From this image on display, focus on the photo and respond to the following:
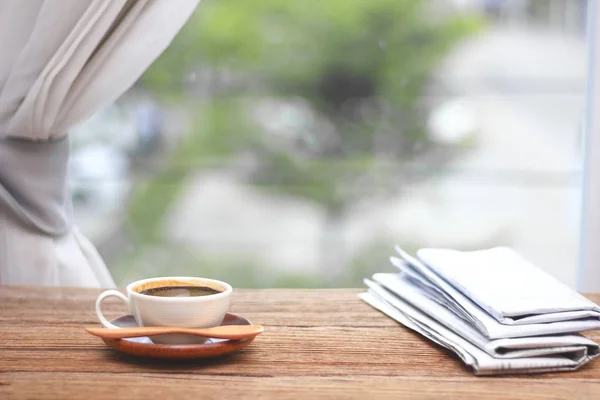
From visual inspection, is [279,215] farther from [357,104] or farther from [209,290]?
[209,290]

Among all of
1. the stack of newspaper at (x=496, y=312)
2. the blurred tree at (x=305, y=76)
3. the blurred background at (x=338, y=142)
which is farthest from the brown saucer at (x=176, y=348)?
the blurred tree at (x=305, y=76)

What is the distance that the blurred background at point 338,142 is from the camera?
2.83m

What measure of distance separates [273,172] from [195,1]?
188 cm

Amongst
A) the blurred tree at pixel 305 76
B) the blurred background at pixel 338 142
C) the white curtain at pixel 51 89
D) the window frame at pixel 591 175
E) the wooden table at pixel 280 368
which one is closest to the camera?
the wooden table at pixel 280 368

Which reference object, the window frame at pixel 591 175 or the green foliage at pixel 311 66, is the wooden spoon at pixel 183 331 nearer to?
the window frame at pixel 591 175

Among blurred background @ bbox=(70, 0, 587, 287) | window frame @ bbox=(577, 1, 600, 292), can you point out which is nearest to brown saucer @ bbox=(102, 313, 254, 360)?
window frame @ bbox=(577, 1, 600, 292)

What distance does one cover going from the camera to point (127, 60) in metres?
1.22

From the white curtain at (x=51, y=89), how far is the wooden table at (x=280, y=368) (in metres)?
0.31

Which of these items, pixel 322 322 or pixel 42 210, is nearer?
pixel 322 322

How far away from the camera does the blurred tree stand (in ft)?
9.94

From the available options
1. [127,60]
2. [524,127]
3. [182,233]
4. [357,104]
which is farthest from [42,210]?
[524,127]

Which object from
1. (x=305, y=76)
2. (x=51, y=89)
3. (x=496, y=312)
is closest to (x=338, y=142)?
(x=305, y=76)

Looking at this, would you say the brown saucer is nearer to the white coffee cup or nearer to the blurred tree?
the white coffee cup

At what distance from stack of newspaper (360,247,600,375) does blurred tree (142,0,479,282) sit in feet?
6.66
